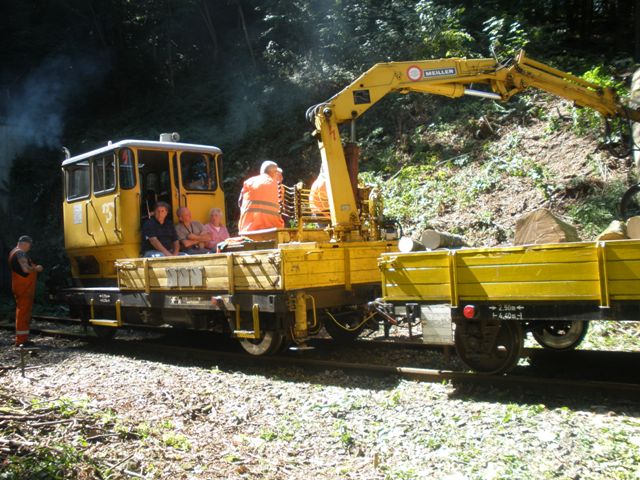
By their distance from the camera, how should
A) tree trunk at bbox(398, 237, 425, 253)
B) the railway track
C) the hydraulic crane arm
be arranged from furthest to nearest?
the hydraulic crane arm
tree trunk at bbox(398, 237, 425, 253)
the railway track

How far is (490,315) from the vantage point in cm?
527

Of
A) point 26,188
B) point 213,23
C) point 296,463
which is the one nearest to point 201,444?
point 296,463

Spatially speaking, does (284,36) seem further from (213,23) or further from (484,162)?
(484,162)

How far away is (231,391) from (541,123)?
35.1 feet

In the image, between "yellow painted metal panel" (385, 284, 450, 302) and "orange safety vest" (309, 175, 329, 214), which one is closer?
"yellow painted metal panel" (385, 284, 450, 302)

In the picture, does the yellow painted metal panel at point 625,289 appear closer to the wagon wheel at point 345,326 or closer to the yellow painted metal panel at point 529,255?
the yellow painted metal panel at point 529,255

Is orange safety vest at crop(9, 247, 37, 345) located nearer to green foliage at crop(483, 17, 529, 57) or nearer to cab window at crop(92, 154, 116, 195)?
cab window at crop(92, 154, 116, 195)

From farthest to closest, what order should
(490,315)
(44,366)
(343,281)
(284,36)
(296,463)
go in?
(284,36), (44,366), (343,281), (490,315), (296,463)

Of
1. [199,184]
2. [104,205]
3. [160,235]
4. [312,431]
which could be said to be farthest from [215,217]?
[312,431]

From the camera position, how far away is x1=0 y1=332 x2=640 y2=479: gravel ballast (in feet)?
12.4

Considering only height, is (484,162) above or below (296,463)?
above

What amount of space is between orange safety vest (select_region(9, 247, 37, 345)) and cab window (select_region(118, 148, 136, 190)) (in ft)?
7.21

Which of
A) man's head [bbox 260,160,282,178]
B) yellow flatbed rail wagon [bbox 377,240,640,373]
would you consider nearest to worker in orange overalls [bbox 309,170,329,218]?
man's head [bbox 260,160,282,178]

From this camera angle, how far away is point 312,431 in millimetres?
4676
